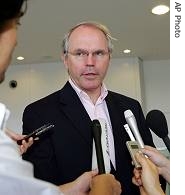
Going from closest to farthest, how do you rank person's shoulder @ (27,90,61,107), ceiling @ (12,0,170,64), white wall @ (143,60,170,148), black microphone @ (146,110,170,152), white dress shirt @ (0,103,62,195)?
white dress shirt @ (0,103,62,195)
black microphone @ (146,110,170,152)
person's shoulder @ (27,90,61,107)
ceiling @ (12,0,170,64)
white wall @ (143,60,170,148)

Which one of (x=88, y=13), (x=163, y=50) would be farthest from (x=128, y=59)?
(x=88, y=13)

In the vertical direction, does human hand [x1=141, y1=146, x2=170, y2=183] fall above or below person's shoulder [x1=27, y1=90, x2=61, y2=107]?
below

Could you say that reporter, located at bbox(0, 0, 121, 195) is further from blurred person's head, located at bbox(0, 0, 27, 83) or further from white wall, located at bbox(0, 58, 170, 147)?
white wall, located at bbox(0, 58, 170, 147)

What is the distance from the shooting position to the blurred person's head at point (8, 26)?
57 centimetres

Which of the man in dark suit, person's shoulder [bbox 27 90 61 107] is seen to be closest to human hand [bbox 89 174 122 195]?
the man in dark suit

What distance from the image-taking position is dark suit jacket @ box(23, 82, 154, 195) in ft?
3.76

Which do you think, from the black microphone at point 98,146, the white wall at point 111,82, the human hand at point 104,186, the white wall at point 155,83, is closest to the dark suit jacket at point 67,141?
the black microphone at point 98,146

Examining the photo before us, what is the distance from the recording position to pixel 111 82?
17.4 ft

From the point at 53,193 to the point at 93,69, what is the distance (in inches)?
29.9

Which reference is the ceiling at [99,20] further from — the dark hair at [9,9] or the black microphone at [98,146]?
the dark hair at [9,9]

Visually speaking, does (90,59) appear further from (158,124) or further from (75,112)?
(158,124)

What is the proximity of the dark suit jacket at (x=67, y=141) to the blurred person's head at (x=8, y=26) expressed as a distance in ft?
1.79

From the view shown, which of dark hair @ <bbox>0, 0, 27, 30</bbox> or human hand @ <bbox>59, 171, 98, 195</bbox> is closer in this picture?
dark hair @ <bbox>0, 0, 27, 30</bbox>

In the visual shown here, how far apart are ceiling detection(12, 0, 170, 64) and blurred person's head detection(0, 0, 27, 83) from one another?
2.54 meters
